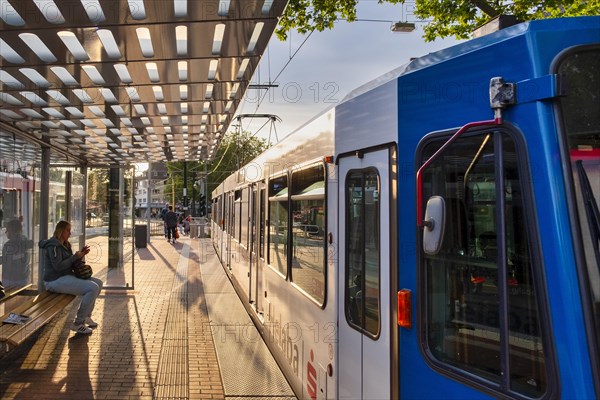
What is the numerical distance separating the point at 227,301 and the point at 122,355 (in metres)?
4.41

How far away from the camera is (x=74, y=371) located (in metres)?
6.37

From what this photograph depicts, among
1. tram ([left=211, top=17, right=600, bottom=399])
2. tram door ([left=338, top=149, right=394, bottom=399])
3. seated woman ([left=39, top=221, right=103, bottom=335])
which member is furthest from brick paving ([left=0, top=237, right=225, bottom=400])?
tram ([left=211, top=17, right=600, bottom=399])

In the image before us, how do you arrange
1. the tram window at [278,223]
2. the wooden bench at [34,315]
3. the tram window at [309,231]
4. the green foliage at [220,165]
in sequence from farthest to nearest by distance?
the green foliage at [220,165]
the wooden bench at [34,315]
the tram window at [278,223]
the tram window at [309,231]

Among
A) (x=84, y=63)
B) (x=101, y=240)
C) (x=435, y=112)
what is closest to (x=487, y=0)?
(x=84, y=63)

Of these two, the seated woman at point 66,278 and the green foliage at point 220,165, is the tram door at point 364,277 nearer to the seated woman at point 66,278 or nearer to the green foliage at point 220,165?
the seated woman at point 66,278

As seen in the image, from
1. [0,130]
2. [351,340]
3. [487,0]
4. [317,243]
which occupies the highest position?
[487,0]

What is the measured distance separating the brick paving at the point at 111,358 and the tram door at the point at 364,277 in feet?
8.38

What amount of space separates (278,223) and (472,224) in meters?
3.81

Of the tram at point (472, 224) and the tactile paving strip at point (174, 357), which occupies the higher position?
the tram at point (472, 224)

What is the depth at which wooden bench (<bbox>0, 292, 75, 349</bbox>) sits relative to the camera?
20.2ft

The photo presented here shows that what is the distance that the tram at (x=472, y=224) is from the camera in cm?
219

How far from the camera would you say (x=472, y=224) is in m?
2.57

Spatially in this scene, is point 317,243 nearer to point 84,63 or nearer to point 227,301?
point 84,63

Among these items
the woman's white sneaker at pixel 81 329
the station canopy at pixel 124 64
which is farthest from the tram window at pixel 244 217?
the woman's white sneaker at pixel 81 329
